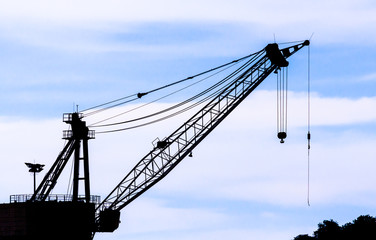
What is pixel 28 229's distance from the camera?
146 metres

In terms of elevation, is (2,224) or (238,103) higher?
(238,103)

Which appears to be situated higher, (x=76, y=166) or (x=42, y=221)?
(x=76, y=166)

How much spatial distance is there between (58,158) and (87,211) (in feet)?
33.8

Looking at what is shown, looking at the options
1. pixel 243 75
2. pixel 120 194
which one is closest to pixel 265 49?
pixel 243 75

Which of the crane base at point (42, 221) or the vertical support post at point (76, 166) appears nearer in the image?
the crane base at point (42, 221)

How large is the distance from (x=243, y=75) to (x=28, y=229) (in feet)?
130

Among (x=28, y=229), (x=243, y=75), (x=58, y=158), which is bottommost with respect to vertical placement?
(x=28, y=229)

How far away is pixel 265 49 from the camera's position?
155500mm

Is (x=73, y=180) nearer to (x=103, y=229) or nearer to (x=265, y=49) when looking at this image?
(x=103, y=229)

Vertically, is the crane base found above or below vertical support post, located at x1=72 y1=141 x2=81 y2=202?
below

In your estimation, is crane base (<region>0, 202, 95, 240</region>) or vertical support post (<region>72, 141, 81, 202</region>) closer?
crane base (<region>0, 202, 95, 240</region>)

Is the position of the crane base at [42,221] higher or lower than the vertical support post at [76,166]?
lower

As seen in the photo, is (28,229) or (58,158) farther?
(58,158)

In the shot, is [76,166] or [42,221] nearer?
[42,221]
